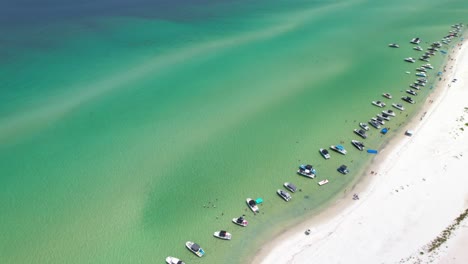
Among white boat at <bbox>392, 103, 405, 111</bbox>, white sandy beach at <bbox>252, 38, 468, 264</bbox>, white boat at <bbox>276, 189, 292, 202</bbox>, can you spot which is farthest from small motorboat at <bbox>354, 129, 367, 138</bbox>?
white boat at <bbox>276, 189, 292, 202</bbox>

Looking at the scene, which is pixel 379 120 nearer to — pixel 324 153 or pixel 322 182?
pixel 324 153

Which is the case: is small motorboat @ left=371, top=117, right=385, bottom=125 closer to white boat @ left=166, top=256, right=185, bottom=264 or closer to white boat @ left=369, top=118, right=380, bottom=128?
white boat @ left=369, top=118, right=380, bottom=128

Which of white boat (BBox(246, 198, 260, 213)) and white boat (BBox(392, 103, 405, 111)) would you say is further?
white boat (BBox(392, 103, 405, 111))

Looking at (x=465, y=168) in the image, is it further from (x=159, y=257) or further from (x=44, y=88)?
(x=44, y=88)

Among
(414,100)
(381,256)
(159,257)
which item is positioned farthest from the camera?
(414,100)

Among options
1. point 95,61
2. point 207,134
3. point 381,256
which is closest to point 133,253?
point 207,134

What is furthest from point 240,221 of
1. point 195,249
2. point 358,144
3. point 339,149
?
point 358,144

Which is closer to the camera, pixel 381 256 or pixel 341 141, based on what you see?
pixel 381 256
